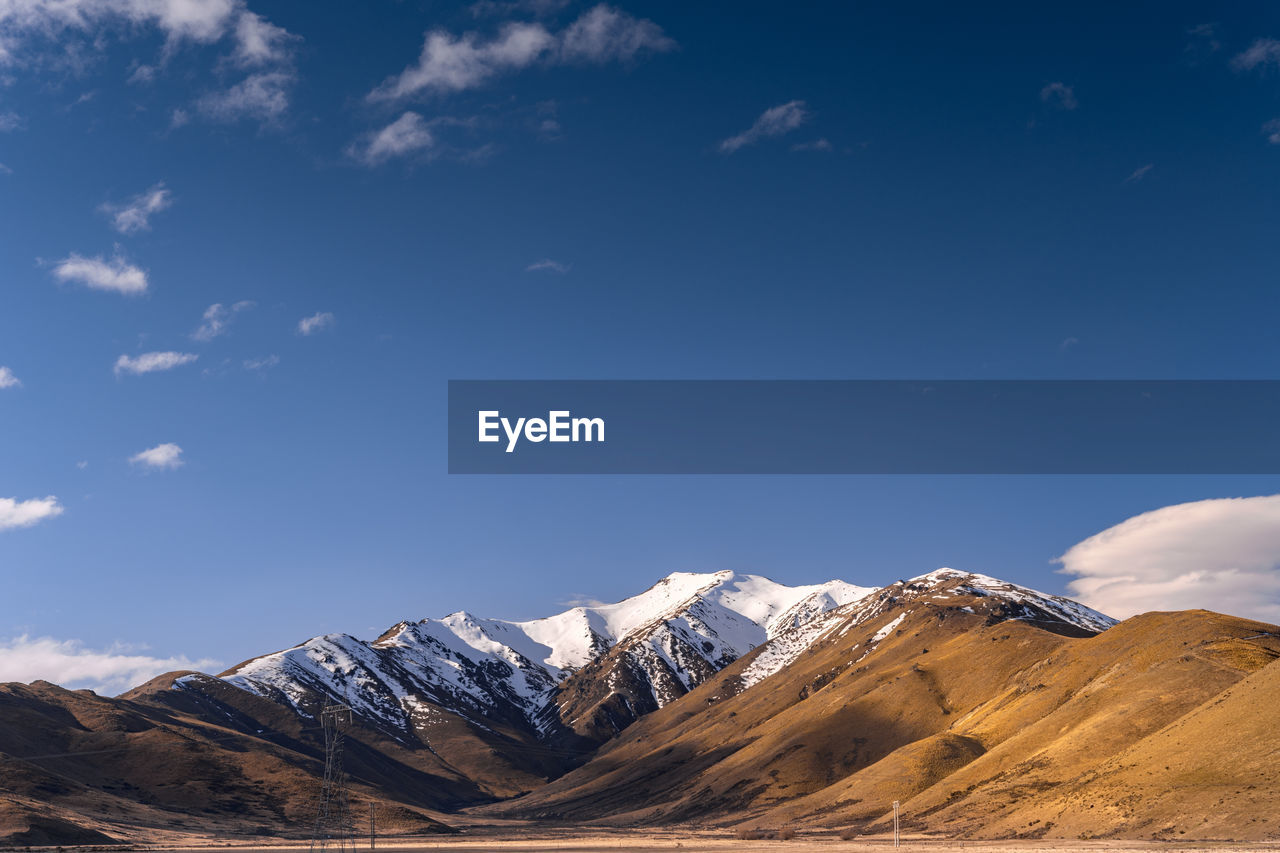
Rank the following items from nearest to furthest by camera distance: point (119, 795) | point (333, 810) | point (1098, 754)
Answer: point (1098, 754) < point (119, 795) < point (333, 810)

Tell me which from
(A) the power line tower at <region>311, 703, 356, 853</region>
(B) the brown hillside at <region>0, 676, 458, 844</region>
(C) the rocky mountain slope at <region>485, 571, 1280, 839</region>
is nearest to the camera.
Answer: (C) the rocky mountain slope at <region>485, 571, 1280, 839</region>

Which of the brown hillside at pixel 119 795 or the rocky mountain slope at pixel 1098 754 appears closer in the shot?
the rocky mountain slope at pixel 1098 754

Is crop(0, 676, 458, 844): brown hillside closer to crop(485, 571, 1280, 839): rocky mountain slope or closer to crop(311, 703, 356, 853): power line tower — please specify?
crop(311, 703, 356, 853): power line tower

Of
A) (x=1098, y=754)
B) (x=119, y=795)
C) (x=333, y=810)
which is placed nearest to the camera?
(x=1098, y=754)

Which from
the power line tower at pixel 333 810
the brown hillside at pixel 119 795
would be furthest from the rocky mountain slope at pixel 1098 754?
the brown hillside at pixel 119 795

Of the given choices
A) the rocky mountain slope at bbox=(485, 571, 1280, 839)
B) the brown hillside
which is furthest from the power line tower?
the rocky mountain slope at bbox=(485, 571, 1280, 839)

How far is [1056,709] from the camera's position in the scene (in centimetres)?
15250

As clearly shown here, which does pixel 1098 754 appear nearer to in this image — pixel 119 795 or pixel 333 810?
pixel 333 810

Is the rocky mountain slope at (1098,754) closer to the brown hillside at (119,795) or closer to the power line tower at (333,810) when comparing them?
the power line tower at (333,810)

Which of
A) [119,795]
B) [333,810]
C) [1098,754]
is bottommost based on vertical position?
[333,810]

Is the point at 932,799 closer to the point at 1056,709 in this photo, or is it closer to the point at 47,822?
the point at 1056,709

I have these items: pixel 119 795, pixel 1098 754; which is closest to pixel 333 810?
pixel 119 795

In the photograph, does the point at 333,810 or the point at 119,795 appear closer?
the point at 119,795

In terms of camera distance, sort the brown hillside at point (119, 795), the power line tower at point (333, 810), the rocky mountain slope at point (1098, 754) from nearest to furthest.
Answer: the rocky mountain slope at point (1098, 754) < the power line tower at point (333, 810) < the brown hillside at point (119, 795)
